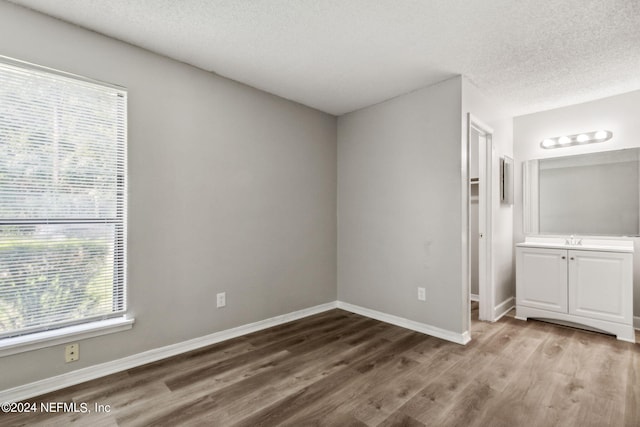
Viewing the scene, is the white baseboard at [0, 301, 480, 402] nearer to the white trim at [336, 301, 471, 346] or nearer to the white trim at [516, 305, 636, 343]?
the white trim at [336, 301, 471, 346]

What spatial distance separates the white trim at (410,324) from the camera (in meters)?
2.79

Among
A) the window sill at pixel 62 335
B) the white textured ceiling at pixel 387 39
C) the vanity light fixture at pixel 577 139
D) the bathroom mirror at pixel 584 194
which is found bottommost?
the window sill at pixel 62 335

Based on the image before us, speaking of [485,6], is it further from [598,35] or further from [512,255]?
[512,255]

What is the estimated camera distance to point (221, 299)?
2.80 metres

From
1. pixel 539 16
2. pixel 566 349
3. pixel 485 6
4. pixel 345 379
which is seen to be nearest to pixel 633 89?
pixel 539 16

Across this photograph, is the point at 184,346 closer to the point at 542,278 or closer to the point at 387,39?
the point at 387,39

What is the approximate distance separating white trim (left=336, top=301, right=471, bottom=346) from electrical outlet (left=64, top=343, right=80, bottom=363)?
260 cm

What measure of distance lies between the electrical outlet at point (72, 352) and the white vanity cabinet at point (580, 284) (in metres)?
4.05

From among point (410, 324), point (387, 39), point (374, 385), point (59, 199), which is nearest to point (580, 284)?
point (410, 324)

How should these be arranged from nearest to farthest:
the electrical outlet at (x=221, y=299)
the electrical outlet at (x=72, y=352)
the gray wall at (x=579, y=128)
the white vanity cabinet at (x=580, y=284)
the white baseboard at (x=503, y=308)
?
1. the electrical outlet at (x=72, y=352)
2. the electrical outlet at (x=221, y=299)
3. the white vanity cabinet at (x=580, y=284)
4. the gray wall at (x=579, y=128)
5. the white baseboard at (x=503, y=308)

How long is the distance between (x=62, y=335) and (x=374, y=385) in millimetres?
2018

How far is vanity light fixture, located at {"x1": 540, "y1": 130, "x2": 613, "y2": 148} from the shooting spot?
10.9 feet

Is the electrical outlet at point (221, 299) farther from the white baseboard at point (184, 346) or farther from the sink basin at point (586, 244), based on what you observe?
the sink basin at point (586, 244)

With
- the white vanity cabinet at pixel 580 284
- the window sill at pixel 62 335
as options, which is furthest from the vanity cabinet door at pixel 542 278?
the window sill at pixel 62 335
